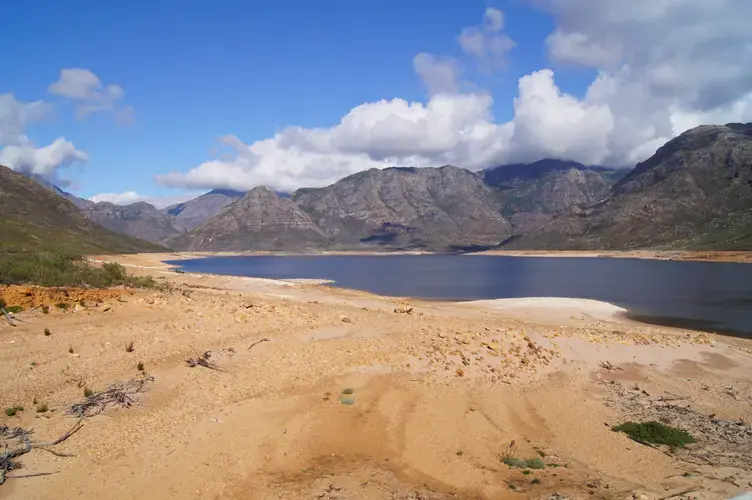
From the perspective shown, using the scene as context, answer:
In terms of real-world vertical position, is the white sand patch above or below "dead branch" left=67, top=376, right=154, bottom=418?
below

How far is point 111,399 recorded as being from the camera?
45.2 feet

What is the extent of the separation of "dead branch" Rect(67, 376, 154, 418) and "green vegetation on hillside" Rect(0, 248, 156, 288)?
13100 millimetres

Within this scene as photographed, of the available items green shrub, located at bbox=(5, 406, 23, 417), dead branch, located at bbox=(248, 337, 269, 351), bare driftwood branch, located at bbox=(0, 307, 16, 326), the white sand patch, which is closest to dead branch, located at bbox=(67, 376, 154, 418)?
green shrub, located at bbox=(5, 406, 23, 417)

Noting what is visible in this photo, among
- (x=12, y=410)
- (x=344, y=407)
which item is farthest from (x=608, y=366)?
(x=12, y=410)

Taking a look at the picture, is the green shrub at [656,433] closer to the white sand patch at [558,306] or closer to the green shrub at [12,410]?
the green shrub at [12,410]

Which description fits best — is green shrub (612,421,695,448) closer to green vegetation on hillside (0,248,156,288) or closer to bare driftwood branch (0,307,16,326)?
bare driftwood branch (0,307,16,326)

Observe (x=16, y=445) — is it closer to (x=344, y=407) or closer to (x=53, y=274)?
(x=344, y=407)

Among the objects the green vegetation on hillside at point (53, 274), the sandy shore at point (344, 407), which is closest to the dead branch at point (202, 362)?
the sandy shore at point (344, 407)

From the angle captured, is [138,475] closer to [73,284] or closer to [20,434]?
[20,434]

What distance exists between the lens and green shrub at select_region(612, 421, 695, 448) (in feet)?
47.8

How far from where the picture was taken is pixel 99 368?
1584cm

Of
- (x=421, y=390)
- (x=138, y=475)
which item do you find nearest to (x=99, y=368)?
(x=138, y=475)

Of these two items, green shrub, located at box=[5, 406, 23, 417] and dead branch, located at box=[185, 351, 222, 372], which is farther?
dead branch, located at box=[185, 351, 222, 372]

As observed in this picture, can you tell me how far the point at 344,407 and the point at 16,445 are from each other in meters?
8.55
